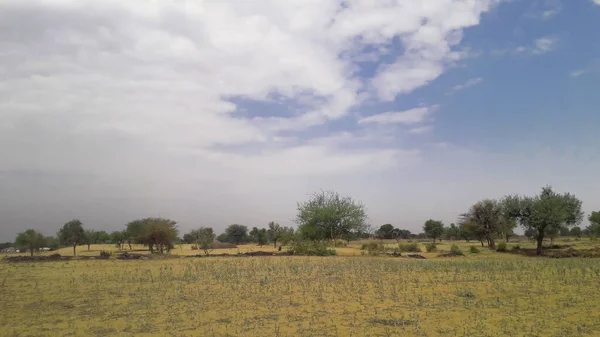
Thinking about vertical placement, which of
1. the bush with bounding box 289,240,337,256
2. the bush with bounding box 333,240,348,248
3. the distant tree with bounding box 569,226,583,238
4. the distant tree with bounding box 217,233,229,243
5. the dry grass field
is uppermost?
the dry grass field

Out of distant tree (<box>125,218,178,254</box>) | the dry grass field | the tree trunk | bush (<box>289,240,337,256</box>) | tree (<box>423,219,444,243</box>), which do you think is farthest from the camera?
tree (<box>423,219,444,243</box>)

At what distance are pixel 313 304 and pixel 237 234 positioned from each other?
282ft

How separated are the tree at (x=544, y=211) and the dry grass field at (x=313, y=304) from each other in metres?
20.3

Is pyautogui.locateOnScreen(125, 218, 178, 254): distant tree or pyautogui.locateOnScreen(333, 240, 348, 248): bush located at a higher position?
pyautogui.locateOnScreen(125, 218, 178, 254): distant tree

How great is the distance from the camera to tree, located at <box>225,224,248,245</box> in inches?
3770

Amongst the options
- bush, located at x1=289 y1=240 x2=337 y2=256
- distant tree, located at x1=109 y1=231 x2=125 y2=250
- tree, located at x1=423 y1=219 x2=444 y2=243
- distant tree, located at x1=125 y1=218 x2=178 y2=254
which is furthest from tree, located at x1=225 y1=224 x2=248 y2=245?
bush, located at x1=289 y1=240 x2=337 y2=256

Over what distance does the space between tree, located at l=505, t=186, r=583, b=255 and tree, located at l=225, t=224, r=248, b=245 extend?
67.3 metres

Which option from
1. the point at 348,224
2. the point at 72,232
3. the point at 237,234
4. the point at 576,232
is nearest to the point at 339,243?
the point at 348,224

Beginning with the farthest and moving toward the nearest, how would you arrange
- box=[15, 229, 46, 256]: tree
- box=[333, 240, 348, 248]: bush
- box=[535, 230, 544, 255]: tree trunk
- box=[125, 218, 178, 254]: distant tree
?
box=[15, 229, 46, 256]: tree, box=[333, 240, 348, 248]: bush, box=[125, 218, 178, 254]: distant tree, box=[535, 230, 544, 255]: tree trunk

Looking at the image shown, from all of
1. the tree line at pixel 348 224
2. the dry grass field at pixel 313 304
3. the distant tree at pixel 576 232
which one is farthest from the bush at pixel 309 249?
the distant tree at pixel 576 232

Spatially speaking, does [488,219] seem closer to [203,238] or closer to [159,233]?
[203,238]

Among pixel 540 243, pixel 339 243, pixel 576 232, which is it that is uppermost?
pixel 540 243

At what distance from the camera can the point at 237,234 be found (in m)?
96.1

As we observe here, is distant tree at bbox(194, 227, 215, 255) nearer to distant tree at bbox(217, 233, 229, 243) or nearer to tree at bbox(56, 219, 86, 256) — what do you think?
tree at bbox(56, 219, 86, 256)
